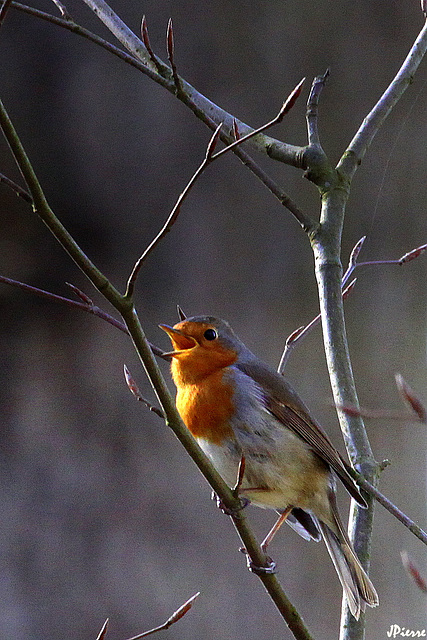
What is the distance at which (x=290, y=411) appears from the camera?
1.92m

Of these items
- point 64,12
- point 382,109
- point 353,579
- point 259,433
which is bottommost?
point 353,579

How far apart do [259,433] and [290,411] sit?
0.14 metres

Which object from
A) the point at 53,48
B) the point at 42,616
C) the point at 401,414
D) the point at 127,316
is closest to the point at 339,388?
the point at 127,316

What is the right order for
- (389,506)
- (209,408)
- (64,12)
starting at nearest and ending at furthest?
(389,506) → (64,12) → (209,408)

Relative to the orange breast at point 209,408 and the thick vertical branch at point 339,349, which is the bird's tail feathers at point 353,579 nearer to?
the thick vertical branch at point 339,349

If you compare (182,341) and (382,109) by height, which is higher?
(382,109)

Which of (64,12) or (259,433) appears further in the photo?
(259,433)

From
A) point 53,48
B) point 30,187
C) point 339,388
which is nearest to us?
point 30,187

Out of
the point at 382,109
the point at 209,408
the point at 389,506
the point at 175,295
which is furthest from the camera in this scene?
the point at 175,295

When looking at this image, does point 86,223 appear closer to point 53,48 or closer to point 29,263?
point 29,263

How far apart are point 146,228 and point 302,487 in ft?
6.49

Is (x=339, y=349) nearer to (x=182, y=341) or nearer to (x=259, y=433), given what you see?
(x=259, y=433)

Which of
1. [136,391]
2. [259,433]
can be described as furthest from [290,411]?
[136,391]

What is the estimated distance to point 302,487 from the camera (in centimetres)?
187
